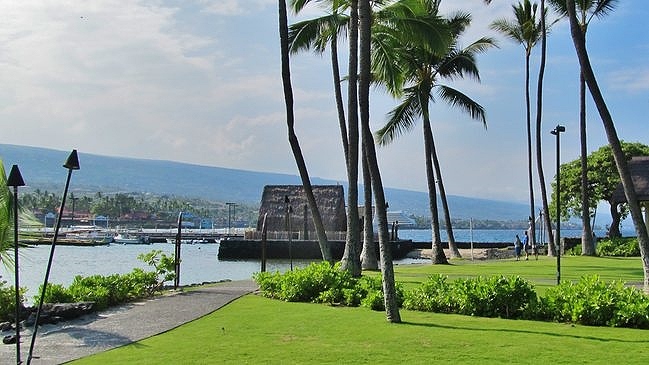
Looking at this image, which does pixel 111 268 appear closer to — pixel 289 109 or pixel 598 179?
pixel 289 109

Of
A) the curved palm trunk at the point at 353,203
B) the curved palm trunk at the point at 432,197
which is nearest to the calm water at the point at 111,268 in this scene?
the curved palm trunk at the point at 353,203

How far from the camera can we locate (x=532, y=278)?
2128 centimetres

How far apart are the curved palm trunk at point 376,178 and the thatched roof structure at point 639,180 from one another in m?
18.9

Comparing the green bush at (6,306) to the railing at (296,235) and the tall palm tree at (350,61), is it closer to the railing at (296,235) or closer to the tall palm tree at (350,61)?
the tall palm tree at (350,61)

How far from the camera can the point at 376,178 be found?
1290 centimetres

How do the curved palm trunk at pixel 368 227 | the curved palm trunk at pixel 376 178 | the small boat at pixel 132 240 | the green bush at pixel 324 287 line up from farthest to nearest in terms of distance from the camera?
1. the small boat at pixel 132 240
2. the curved palm trunk at pixel 368 227
3. the green bush at pixel 324 287
4. the curved palm trunk at pixel 376 178

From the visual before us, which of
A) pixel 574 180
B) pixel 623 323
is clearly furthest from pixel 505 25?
pixel 623 323

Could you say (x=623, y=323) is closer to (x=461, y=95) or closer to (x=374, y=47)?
(x=374, y=47)

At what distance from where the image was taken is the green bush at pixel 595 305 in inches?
449

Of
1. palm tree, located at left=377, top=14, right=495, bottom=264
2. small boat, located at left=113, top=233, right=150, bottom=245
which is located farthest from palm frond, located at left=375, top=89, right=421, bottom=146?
small boat, located at left=113, top=233, right=150, bottom=245

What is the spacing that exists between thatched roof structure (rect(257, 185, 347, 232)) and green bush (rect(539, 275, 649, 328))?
43.1m

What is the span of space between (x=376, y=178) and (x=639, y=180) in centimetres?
2188

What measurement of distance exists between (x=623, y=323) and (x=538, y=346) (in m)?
2.45

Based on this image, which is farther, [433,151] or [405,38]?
[433,151]
